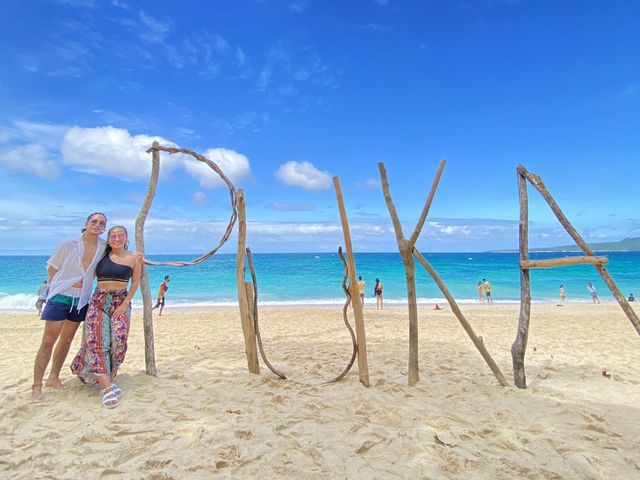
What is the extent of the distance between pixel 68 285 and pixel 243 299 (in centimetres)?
185

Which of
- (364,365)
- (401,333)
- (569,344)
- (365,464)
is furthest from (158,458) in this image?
(569,344)

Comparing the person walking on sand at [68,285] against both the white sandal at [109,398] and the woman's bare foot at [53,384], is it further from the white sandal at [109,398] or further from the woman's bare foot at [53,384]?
the white sandal at [109,398]

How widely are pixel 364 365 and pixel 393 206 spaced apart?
1915 mm

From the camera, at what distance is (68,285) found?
3510 millimetres

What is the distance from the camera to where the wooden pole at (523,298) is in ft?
13.8

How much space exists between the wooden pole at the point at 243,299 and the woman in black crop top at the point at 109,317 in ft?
4.16

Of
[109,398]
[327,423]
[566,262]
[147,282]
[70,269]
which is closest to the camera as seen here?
[327,423]

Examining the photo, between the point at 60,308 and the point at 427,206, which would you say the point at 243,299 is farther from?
the point at 427,206

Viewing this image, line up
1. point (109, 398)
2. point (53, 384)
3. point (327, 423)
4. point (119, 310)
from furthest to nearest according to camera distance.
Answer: point (53, 384), point (119, 310), point (109, 398), point (327, 423)

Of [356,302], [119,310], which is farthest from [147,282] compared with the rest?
[356,302]

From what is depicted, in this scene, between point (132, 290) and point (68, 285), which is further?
point (132, 290)

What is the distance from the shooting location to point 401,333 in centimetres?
881

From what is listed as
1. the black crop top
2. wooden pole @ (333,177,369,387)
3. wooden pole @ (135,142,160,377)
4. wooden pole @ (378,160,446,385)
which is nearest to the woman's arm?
the black crop top

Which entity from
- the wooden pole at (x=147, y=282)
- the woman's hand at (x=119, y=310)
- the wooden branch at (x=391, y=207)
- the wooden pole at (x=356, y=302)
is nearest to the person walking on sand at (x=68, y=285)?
the woman's hand at (x=119, y=310)
